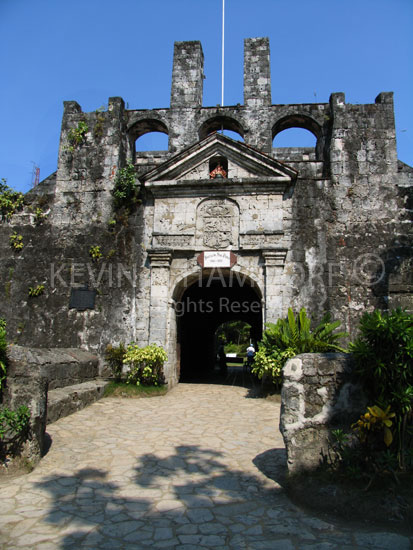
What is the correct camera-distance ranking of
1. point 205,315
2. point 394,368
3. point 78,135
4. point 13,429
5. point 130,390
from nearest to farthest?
point 394,368
point 13,429
point 130,390
point 78,135
point 205,315

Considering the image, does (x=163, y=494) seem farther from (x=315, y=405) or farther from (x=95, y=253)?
(x=95, y=253)

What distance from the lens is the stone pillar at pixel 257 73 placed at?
1078 centimetres

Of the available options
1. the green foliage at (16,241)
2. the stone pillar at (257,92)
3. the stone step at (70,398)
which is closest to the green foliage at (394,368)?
the stone step at (70,398)

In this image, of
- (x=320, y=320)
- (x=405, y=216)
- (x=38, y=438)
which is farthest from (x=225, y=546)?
(x=405, y=216)

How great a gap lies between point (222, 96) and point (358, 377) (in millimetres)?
9999

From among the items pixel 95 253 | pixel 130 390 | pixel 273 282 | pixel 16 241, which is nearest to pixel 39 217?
pixel 16 241

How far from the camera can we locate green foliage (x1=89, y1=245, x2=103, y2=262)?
989cm

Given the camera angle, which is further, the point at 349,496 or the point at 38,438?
the point at 38,438

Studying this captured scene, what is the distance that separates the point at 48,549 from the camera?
109 inches

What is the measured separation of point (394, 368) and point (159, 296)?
6630mm

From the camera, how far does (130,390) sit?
852 cm

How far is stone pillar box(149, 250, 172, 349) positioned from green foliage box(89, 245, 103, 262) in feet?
4.23

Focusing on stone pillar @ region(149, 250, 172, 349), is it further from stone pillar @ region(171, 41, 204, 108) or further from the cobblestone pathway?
stone pillar @ region(171, 41, 204, 108)

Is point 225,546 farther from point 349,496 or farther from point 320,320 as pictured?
point 320,320
